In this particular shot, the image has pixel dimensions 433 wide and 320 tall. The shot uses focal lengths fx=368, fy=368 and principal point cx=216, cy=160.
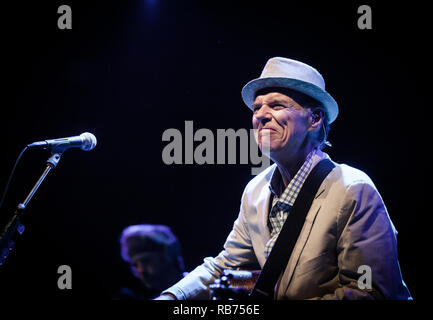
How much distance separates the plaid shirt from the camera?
8.63 feet

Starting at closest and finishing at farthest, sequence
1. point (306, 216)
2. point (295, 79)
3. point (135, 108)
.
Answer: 1. point (306, 216)
2. point (295, 79)
3. point (135, 108)

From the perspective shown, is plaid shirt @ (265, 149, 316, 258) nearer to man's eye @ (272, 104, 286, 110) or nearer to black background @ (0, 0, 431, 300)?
man's eye @ (272, 104, 286, 110)

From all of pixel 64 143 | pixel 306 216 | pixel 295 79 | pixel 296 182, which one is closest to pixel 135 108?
pixel 64 143

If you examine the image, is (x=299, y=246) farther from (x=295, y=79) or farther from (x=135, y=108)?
(x=135, y=108)

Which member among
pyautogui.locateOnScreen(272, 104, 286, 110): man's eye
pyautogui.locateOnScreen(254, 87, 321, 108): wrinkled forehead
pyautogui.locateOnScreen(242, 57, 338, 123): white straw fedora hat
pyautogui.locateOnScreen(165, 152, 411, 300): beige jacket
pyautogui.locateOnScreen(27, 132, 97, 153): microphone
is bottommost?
pyautogui.locateOnScreen(165, 152, 411, 300): beige jacket

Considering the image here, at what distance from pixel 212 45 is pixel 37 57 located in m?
2.00

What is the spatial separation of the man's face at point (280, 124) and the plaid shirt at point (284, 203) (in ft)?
0.55

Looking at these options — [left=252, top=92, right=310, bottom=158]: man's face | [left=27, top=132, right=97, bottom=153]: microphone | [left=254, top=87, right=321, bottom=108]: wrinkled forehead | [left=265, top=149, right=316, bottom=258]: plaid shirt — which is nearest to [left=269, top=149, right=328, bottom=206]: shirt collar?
[left=265, top=149, right=316, bottom=258]: plaid shirt

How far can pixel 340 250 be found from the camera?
91.7 inches

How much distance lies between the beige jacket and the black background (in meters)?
1.35

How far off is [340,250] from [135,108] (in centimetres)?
304

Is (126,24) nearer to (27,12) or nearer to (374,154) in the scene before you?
(27,12)
